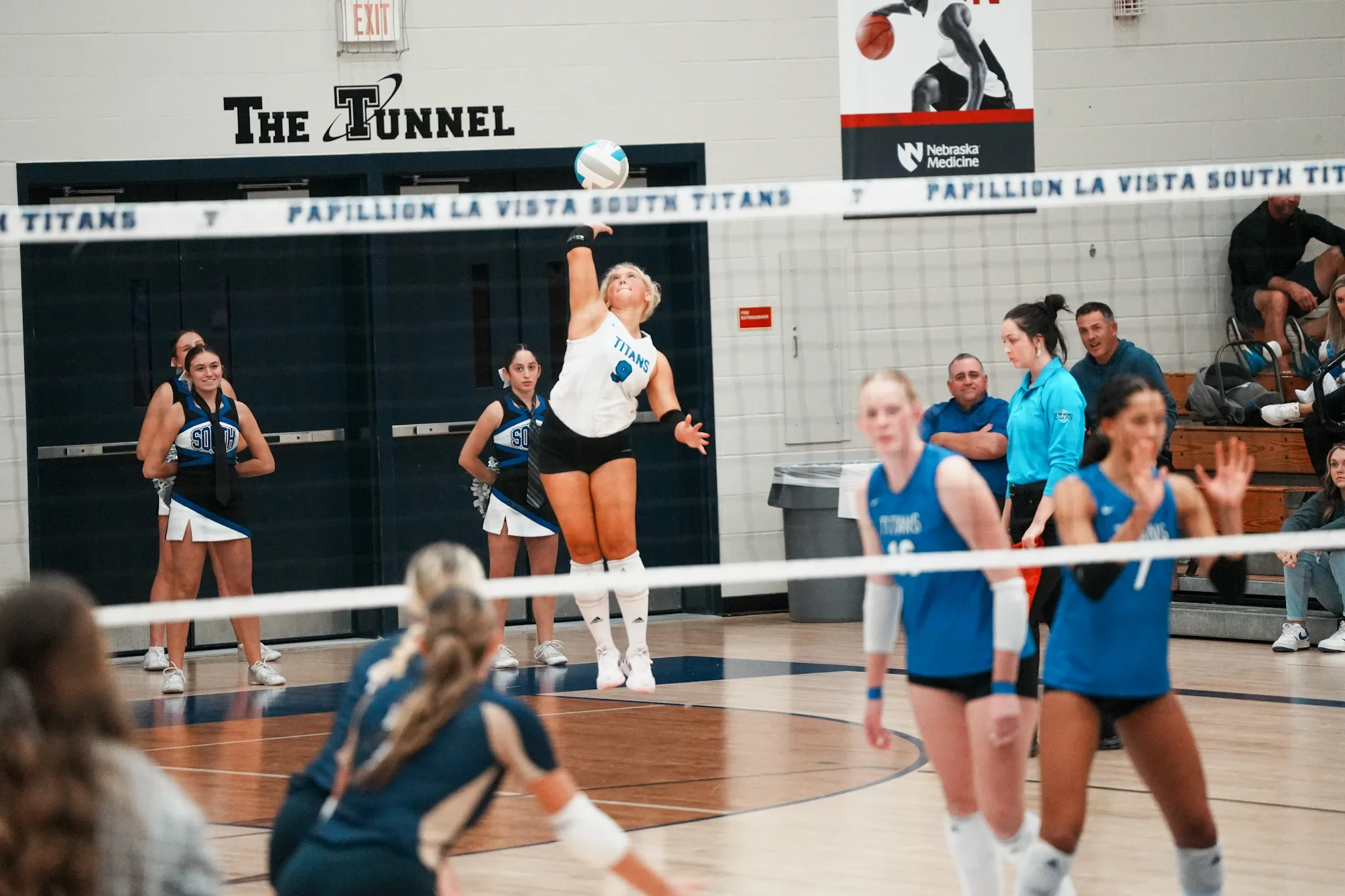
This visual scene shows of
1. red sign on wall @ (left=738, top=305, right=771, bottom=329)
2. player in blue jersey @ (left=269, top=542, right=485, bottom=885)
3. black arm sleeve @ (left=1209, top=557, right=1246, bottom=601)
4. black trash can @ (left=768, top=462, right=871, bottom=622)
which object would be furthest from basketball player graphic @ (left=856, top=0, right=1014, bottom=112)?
player in blue jersey @ (left=269, top=542, right=485, bottom=885)

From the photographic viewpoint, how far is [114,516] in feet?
37.3

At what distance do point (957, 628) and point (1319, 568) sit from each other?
20.5ft

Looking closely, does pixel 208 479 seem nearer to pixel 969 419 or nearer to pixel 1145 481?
pixel 969 419

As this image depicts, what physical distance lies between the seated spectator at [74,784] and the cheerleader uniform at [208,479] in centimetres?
716

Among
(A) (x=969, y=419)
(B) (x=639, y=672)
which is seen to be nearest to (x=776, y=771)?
(B) (x=639, y=672)

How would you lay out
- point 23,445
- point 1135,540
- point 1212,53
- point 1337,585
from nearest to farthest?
1. point 1135,540
2. point 1337,585
3. point 23,445
4. point 1212,53

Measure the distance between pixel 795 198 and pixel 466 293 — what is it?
6.84 m

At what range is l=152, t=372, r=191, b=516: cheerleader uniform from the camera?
386 inches

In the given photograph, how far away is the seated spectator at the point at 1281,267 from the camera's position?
478 inches

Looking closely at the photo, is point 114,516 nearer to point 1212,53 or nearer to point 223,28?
point 223,28

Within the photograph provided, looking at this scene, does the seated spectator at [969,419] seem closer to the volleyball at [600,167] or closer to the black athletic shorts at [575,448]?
the black athletic shorts at [575,448]

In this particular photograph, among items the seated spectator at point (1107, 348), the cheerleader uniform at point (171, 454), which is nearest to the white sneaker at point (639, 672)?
the seated spectator at point (1107, 348)

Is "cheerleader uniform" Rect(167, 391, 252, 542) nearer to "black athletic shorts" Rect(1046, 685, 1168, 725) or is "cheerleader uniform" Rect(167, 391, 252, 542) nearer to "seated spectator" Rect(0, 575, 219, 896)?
"black athletic shorts" Rect(1046, 685, 1168, 725)

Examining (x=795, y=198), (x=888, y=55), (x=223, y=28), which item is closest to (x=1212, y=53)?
(x=888, y=55)
